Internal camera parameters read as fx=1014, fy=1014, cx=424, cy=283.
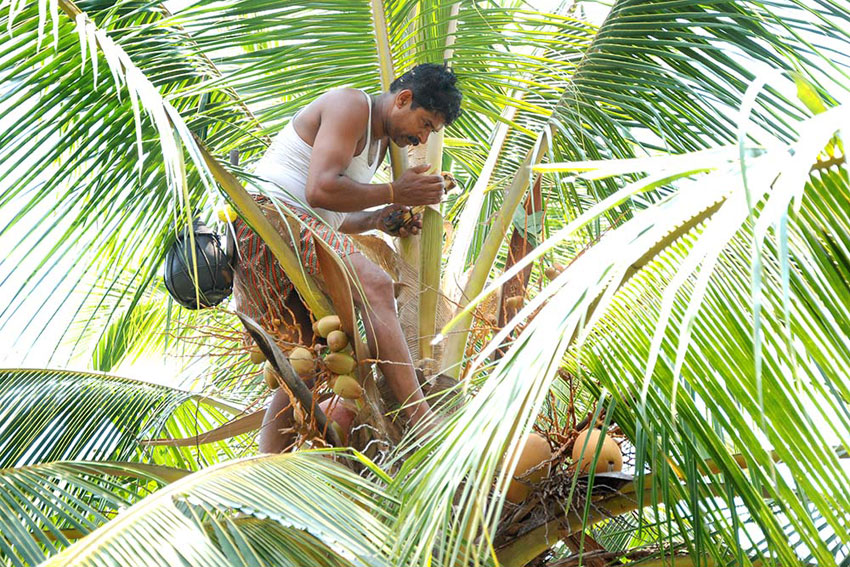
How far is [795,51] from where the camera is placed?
251 cm

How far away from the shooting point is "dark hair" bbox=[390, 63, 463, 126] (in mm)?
2930

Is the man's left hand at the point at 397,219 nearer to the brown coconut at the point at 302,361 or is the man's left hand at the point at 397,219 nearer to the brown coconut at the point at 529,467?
the brown coconut at the point at 302,361

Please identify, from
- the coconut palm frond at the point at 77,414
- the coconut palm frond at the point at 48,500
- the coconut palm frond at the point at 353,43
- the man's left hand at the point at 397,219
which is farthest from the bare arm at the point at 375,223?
the coconut palm frond at the point at 48,500

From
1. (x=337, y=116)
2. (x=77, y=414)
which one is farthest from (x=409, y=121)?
(x=77, y=414)

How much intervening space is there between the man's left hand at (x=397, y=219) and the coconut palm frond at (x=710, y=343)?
104 centimetres

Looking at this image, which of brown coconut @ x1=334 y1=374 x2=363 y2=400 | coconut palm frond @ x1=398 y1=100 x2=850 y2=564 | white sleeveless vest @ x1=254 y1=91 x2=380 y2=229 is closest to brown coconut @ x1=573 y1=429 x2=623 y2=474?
coconut palm frond @ x1=398 y1=100 x2=850 y2=564

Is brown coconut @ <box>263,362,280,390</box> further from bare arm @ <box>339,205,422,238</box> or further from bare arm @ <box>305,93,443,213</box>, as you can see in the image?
bare arm @ <box>339,205,422,238</box>

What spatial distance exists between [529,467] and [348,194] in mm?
885

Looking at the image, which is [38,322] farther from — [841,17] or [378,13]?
[841,17]

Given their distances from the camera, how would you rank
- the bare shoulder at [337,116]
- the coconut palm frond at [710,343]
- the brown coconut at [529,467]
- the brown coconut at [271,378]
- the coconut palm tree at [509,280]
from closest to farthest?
1. the coconut palm frond at [710,343]
2. the coconut palm tree at [509,280]
3. the brown coconut at [529,467]
4. the brown coconut at [271,378]
5. the bare shoulder at [337,116]

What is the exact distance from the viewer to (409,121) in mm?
2951

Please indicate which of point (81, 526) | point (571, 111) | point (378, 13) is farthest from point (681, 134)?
point (81, 526)

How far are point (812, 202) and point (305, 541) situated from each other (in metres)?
1.13

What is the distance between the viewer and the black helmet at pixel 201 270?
2.85 metres
